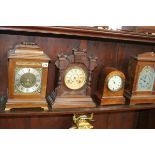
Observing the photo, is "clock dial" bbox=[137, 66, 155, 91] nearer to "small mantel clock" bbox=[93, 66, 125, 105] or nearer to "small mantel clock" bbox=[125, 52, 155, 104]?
"small mantel clock" bbox=[125, 52, 155, 104]

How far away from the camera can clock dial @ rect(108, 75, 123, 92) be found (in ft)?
3.76

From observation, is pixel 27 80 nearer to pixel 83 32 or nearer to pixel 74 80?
pixel 74 80

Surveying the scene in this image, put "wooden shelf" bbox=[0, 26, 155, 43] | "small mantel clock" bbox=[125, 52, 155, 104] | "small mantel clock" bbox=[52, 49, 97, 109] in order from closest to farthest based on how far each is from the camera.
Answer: "wooden shelf" bbox=[0, 26, 155, 43]
"small mantel clock" bbox=[52, 49, 97, 109]
"small mantel clock" bbox=[125, 52, 155, 104]

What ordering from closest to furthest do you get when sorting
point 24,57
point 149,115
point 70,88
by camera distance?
point 24,57
point 70,88
point 149,115

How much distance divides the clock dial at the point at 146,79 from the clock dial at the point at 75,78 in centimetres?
32

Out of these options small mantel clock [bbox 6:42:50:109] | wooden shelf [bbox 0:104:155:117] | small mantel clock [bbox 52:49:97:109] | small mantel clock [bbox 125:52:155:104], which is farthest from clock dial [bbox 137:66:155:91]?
small mantel clock [bbox 6:42:50:109]

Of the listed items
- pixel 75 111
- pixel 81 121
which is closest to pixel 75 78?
pixel 75 111

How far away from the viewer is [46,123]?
1.30 metres

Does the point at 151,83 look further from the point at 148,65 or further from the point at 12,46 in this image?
the point at 12,46

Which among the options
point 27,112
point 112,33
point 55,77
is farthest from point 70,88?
point 112,33

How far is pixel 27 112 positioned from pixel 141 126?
2.72ft

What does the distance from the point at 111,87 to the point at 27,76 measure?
434 millimetres

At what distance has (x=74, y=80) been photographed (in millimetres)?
1099

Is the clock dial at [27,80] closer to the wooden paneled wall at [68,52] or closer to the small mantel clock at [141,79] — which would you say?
the wooden paneled wall at [68,52]
